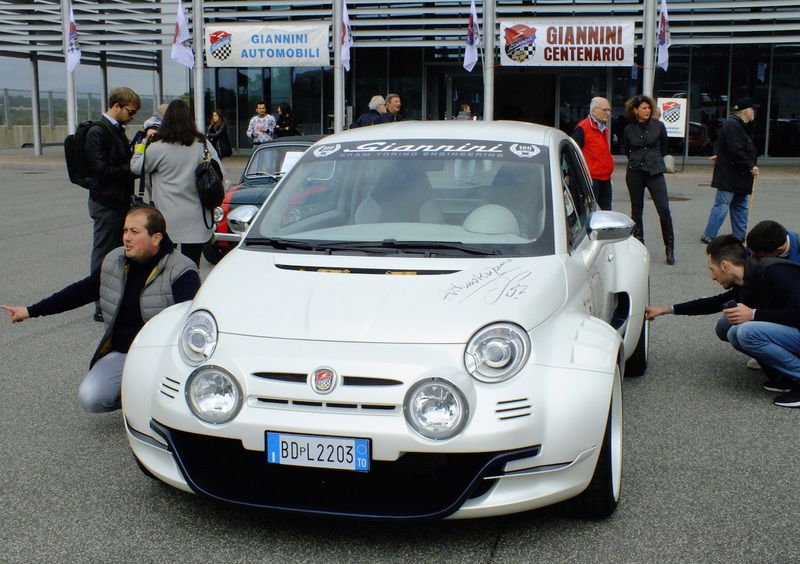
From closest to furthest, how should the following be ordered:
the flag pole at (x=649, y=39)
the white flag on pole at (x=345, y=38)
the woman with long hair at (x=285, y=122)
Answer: the woman with long hair at (x=285, y=122) < the flag pole at (x=649, y=39) < the white flag on pole at (x=345, y=38)

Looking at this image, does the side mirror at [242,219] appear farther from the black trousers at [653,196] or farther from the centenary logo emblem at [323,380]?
the black trousers at [653,196]

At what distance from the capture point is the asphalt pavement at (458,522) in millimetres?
3648

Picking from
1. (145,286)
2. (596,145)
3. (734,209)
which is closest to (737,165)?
(734,209)

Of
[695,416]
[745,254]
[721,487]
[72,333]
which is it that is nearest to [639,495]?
[721,487]

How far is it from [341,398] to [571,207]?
204cm

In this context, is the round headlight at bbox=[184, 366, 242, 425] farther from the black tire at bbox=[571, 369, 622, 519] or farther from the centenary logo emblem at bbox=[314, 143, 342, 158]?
the centenary logo emblem at bbox=[314, 143, 342, 158]

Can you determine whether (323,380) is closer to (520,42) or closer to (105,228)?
(105,228)

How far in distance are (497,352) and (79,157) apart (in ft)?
16.3

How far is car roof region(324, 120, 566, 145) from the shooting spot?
5.15m

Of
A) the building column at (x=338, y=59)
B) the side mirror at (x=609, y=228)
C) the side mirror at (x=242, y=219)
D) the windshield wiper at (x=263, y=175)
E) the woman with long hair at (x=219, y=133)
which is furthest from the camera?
the building column at (x=338, y=59)

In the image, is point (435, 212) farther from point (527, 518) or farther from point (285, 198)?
point (527, 518)

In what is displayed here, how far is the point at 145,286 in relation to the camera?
498cm

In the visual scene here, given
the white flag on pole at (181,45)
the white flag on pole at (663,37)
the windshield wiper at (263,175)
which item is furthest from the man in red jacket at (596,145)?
the white flag on pole at (181,45)

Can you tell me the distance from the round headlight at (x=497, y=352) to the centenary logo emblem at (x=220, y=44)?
908 inches
